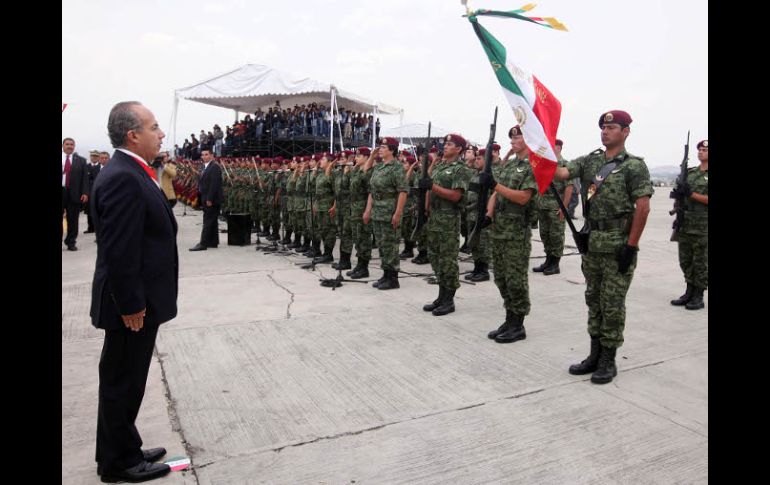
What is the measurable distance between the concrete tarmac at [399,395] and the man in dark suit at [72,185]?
407 cm

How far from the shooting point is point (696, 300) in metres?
6.01

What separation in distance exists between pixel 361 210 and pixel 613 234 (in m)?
4.40

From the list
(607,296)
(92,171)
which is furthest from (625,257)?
(92,171)

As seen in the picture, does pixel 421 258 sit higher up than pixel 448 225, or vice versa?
pixel 448 225

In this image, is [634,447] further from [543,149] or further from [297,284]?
[297,284]

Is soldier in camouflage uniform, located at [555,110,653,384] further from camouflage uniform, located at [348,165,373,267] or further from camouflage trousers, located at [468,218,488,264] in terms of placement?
camouflage uniform, located at [348,165,373,267]

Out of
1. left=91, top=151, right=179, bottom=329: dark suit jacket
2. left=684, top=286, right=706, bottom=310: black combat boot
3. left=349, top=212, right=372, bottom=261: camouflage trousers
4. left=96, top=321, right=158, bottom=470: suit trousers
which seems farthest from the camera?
left=349, top=212, right=372, bottom=261: camouflage trousers

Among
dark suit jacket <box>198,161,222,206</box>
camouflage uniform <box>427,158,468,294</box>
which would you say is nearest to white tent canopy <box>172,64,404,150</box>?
dark suit jacket <box>198,161,222,206</box>

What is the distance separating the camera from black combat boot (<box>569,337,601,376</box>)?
397 centimetres

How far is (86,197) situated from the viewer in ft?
33.4

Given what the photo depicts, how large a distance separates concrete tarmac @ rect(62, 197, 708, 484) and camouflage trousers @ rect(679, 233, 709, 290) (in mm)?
503

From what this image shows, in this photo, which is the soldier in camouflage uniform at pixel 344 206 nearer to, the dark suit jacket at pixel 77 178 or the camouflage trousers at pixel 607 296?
the camouflage trousers at pixel 607 296

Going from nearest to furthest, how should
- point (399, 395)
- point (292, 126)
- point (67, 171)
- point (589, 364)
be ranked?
point (399, 395) < point (589, 364) < point (67, 171) < point (292, 126)

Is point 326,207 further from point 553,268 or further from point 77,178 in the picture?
point 77,178
